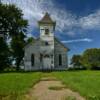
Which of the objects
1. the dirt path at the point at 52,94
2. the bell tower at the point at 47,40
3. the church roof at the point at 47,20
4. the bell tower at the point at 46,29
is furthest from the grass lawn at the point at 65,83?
the church roof at the point at 47,20

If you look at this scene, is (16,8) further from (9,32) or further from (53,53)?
(53,53)

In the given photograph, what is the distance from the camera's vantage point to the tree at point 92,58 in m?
52.1

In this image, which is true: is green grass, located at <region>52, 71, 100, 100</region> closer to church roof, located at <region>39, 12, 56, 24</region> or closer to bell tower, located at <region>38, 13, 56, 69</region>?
bell tower, located at <region>38, 13, 56, 69</region>

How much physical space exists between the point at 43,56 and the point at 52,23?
6.02m

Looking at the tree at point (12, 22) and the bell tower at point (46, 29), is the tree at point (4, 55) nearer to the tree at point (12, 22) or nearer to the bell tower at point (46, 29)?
the tree at point (12, 22)

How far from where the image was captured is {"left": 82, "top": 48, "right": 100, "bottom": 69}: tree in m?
52.1

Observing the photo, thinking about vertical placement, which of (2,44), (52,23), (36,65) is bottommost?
(36,65)

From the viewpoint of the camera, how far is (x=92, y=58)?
2099 inches

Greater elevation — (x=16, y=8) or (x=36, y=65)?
(x=16, y=8)

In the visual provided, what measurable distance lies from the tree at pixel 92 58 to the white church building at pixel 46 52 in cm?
490

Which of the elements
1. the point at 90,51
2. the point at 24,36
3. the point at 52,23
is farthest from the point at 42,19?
the point at 90,51

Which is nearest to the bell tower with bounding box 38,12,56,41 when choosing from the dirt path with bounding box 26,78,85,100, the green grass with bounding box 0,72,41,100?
the green grass with bounding box 0,72,41,100

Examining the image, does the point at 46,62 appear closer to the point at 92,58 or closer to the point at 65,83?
the point at 92,58

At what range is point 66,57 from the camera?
165 feet
